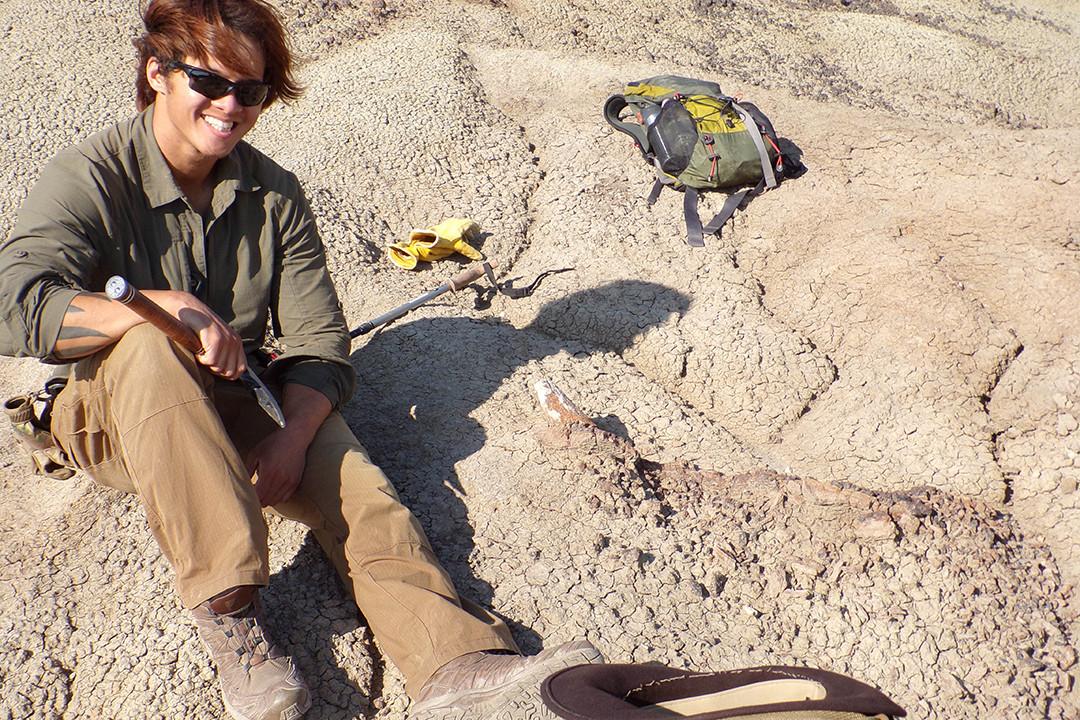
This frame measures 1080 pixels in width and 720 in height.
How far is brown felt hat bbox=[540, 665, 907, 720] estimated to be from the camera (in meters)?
1.55

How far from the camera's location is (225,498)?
1.76 m

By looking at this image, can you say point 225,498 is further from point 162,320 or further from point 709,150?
point 709,150

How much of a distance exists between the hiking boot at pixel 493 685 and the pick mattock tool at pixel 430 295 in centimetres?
135

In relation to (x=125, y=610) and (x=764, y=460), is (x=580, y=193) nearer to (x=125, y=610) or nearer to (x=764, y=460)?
(x=764, y=460)

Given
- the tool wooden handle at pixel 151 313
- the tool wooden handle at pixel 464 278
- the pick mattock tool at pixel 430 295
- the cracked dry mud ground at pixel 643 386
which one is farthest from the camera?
the tool wooden handle at pixel 464 278

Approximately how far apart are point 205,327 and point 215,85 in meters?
0.57

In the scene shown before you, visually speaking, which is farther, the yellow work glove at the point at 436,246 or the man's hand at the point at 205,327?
the yellow work glove at the point at 436,246

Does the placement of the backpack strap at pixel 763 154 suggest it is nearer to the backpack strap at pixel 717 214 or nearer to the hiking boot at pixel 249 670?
the backpack strap at pixel 717 214

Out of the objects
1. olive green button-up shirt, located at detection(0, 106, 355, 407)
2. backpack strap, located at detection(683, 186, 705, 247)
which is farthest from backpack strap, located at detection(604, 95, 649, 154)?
olive green button-up shirt, located at detection(0, 106, 355, 407)

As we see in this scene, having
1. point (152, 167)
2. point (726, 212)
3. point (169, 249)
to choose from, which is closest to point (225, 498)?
point (169, 249)

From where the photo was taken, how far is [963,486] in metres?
2.71

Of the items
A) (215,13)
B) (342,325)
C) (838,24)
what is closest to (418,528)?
(342,325)

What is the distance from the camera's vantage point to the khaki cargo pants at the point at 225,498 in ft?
5.75

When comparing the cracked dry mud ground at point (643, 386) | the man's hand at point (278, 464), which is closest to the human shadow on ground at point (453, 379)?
the cracked dry mud ground at point (643, 386)
